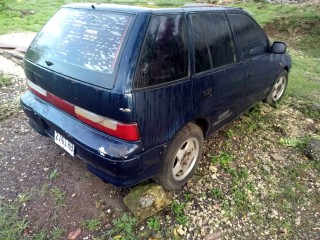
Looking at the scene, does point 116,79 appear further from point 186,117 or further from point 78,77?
point 186,117

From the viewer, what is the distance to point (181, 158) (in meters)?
2.89

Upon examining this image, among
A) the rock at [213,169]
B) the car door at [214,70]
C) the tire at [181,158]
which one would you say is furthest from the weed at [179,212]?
the car door at [214,70]

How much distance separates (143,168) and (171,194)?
2.27ft

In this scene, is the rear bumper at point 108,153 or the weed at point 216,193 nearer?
the rear bumper at point 108,153

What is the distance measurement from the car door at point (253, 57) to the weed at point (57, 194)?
7.77 ft

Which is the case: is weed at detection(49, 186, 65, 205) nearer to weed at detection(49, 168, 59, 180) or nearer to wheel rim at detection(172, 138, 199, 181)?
weed at detection(49, 168, 59, 180)

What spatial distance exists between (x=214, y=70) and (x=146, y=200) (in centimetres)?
140

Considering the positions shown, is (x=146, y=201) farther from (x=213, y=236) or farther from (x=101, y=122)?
(x=101, y=122)

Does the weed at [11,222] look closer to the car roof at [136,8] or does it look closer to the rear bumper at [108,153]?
the rear bumper at [108,153]

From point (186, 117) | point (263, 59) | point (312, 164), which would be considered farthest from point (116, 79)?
point (312, 164)

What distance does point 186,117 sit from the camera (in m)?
2.59

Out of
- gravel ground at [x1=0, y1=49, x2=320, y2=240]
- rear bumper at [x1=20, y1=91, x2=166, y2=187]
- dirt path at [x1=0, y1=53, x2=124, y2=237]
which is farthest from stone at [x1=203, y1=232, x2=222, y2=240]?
dirt path at [x1=0, y1=53, x2=124, y2=237]

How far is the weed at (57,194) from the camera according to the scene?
2842 millimetres

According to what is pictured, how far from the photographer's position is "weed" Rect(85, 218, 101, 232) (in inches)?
102
